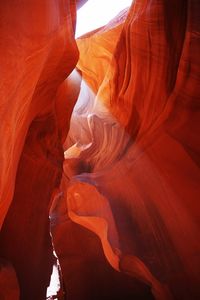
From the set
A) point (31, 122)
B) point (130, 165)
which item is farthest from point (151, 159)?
point (31, 122)

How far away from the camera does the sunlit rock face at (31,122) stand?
235 cm

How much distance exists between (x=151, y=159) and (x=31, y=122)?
9.65 ft

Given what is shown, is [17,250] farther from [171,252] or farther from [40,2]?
[40,2]

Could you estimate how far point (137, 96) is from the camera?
6.47 m

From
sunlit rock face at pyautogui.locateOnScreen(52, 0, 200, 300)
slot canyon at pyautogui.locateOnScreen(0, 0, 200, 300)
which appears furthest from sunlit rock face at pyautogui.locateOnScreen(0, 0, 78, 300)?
sunlit rock face at pyautogui.locateOnScreen(52, 0, 200, 300)

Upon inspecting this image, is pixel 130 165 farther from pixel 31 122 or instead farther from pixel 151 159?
pixel 31 122

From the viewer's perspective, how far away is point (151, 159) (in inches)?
249

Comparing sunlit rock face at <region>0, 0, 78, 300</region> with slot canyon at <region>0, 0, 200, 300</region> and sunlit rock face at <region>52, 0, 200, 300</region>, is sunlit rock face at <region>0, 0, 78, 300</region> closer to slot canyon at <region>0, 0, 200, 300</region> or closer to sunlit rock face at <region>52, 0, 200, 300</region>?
slot canyon at <region>0, 0, 200, 300</region>

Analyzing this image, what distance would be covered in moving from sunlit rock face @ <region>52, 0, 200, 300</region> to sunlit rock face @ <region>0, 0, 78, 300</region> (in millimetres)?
1343

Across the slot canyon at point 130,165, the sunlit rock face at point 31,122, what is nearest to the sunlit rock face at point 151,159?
the slot canyon at point 130,165

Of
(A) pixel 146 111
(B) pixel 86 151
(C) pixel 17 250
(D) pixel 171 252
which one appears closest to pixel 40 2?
(A) pixel 146 111

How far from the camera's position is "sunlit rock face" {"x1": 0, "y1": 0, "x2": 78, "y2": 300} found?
7.70 ft

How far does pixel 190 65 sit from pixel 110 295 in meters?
7.33

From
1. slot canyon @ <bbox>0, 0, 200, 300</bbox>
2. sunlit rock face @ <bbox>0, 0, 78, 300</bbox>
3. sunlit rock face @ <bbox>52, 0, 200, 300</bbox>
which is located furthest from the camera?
sunlit rock face @ <bbox>52, 0, 200, 300</bbox>
